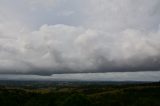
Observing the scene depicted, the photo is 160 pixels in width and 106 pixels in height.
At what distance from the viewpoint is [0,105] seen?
198 meters

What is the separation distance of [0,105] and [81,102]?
197 ft

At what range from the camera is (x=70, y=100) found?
577 feet

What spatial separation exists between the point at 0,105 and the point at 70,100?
5316 centimetres

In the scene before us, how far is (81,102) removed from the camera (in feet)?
568

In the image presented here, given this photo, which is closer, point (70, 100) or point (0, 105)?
point (70, 100)

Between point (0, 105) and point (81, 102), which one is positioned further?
point (0, 105)

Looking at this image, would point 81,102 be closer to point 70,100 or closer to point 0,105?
point 70,100

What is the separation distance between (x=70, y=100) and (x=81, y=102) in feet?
23.2

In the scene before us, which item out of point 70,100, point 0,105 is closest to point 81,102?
point 70,100
